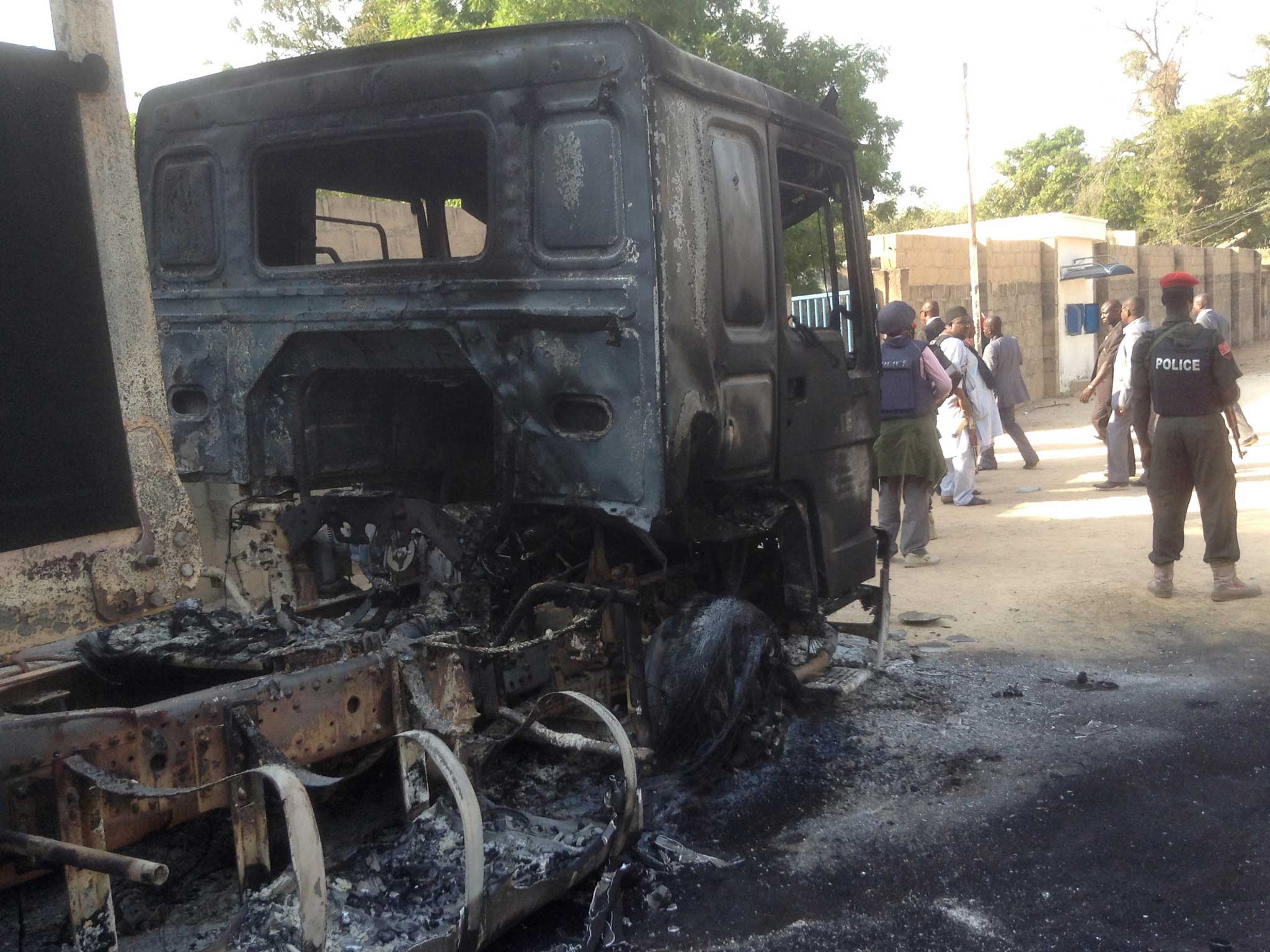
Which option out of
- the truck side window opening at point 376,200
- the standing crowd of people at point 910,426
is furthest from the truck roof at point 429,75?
the standing crowd of people at point 910,426

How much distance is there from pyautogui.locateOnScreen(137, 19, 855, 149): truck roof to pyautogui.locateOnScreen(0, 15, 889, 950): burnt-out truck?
0.01 metres

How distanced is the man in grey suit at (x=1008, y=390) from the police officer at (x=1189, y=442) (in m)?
5.88

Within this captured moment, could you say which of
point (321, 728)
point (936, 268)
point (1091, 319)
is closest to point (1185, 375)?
point (321, 728)

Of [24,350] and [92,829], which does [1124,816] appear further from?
[24,350]

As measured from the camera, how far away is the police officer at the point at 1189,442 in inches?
268

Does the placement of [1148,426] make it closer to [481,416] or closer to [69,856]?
[481,416]

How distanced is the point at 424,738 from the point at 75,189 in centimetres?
146

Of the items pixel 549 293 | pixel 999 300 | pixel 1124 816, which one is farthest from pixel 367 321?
pixel 999 300

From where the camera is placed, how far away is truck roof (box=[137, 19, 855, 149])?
11.8 ft

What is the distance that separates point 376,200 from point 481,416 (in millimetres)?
993

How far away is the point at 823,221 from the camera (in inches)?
195

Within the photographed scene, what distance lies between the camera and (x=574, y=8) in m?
12.0

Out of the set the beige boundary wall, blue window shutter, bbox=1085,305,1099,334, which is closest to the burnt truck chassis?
the beige boundary wall

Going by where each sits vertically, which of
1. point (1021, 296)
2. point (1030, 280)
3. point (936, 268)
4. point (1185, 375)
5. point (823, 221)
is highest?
point (936, 268)
